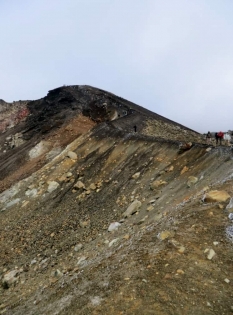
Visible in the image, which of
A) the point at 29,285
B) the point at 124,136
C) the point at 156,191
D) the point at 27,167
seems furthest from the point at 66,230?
the point at 27,167

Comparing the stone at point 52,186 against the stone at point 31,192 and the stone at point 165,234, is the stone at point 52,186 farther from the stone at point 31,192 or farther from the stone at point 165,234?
the stone at point 165,234

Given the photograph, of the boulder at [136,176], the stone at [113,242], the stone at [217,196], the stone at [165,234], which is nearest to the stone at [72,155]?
the boulder at [136,176]

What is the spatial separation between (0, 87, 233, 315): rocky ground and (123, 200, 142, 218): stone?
0.20 feet

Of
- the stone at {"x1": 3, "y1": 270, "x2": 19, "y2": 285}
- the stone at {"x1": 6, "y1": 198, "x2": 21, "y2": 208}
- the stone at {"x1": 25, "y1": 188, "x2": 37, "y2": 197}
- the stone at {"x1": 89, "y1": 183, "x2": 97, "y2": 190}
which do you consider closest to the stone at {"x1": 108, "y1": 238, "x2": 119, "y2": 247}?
the stone at {"x1": 3, "y1": 270, "x2": 19, "y2": 285}

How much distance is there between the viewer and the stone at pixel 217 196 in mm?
10095

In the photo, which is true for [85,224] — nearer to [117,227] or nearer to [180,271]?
[117,227]

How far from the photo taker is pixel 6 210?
17.8 meters

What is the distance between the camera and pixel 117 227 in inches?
477

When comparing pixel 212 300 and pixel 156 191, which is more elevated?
pixel 156 191

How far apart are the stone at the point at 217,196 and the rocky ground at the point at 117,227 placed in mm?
40

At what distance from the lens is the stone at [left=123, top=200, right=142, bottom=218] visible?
12779 millimetres

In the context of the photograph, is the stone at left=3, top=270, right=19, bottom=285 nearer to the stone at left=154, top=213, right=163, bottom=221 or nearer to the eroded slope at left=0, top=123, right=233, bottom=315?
the eroded slope at left=0, top=123, right=233, bottom=315

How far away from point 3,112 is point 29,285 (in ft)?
105

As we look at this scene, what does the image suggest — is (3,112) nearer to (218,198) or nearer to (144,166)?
(144,166)
